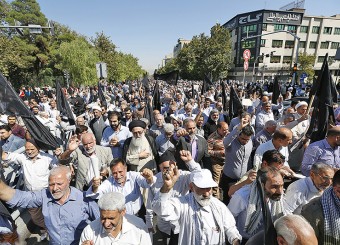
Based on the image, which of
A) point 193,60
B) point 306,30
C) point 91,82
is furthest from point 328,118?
point 306,30

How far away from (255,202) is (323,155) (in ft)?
5.40

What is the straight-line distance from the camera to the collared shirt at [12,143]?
4547 mm

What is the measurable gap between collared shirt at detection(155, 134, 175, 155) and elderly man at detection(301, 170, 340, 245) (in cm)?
257

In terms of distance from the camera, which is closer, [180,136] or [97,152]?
[97,152]

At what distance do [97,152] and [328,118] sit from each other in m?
4.40

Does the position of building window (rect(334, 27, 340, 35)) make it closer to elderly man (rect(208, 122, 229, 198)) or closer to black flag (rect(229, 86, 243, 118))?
black flag (rect(229, 86, 243, 118))

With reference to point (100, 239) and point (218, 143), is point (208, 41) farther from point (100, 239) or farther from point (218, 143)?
point (100, 239)

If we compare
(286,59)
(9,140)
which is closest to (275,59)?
(286,59)

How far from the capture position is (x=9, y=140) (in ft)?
15.5

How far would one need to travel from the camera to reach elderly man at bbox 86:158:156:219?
301 cm

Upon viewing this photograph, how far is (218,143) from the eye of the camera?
15.2 feet

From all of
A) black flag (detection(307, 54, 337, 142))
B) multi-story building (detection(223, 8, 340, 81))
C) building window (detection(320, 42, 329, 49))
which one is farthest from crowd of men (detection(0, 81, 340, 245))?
building window (detection(320, 42, 329, 49))

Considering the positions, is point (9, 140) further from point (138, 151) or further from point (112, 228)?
point (112, 228)

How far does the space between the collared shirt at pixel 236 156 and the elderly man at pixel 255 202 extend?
1374 mm
